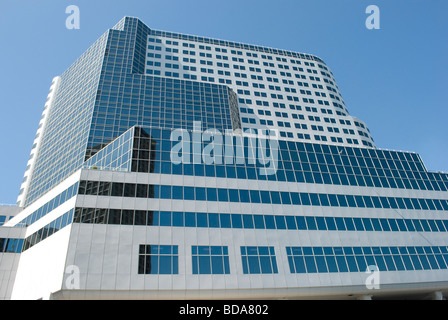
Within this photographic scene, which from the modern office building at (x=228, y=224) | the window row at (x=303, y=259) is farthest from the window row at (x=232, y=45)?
the window row at (x=303, y=259)

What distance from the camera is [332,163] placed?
1743 inches

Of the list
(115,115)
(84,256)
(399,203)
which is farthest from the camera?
(115,115)

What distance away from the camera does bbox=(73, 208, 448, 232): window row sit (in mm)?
33219

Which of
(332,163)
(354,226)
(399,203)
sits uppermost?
(332,163)

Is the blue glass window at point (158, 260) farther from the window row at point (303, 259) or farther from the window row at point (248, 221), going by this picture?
the window row at point (248, 221)

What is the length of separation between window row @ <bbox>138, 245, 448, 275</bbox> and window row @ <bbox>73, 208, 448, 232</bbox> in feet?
7.85

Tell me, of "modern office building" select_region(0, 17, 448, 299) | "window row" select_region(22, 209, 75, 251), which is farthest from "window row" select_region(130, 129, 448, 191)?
"window row" select_region(22, 209, 75, 251)

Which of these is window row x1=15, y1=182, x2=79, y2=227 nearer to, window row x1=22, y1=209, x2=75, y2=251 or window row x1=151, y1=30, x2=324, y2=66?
window row x1=22, y1=209, x2=75, y2=251

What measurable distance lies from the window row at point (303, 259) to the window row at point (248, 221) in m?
2.39

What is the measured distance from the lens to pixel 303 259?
35.2 meters

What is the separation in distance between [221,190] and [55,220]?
57.0 ft

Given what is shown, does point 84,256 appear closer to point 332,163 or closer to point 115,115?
point 332,163

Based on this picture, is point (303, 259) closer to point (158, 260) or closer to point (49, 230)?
point (158, 260)

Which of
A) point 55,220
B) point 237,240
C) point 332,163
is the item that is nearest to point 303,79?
point 332,163
